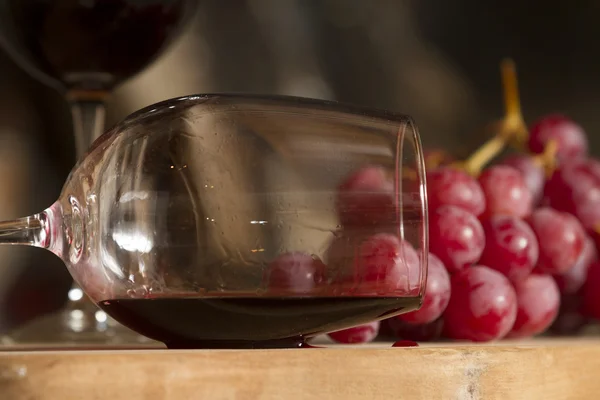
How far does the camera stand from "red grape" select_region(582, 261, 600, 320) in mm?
Result: 647

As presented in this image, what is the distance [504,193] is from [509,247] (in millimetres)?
58

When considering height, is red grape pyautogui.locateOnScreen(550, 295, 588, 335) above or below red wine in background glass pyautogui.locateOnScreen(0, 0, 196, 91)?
below

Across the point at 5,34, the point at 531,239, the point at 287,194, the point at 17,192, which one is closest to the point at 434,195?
the point at 531,239

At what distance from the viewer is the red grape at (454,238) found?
0.53m

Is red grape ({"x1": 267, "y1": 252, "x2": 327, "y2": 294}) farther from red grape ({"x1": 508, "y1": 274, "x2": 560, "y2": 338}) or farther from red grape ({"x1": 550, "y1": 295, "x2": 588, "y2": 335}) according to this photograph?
red grape ({"x1": 550, "y1": 295, "x2": 588, "y2": 335})

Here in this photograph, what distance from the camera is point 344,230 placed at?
0.42 meters

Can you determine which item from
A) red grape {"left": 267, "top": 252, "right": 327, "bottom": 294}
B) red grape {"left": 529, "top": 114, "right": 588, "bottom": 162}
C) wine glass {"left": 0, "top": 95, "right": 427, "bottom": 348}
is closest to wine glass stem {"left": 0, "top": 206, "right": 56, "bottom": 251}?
wine glass {"left": 0, "top": 95, "right": 427, "bottom": 348}

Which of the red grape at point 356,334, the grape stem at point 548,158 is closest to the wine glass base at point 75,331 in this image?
the red grape at point 356,334

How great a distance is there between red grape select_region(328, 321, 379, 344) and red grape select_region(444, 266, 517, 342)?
47 millimetres

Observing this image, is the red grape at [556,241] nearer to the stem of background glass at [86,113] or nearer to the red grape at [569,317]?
the red grape at [569,317]

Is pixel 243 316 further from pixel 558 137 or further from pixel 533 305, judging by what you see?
pixel 558 137

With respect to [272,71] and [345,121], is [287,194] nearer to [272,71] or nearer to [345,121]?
[345,121]

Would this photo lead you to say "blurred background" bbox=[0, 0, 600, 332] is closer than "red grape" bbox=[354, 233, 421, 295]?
No

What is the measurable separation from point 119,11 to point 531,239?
1.11 ft
